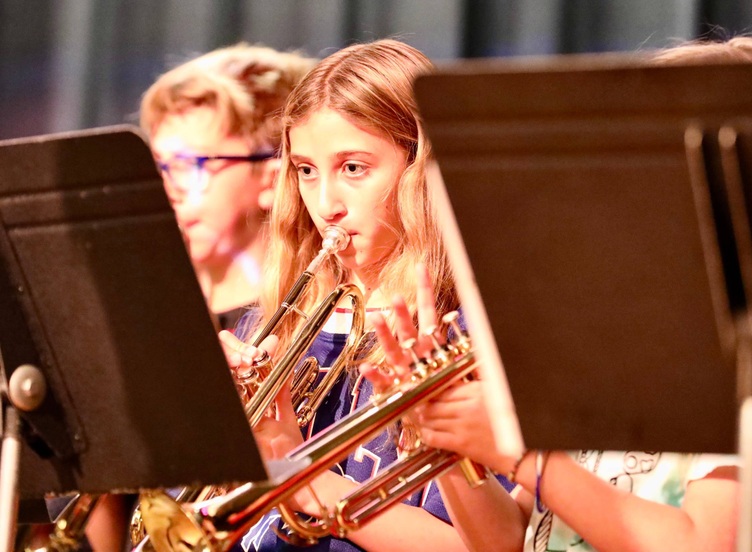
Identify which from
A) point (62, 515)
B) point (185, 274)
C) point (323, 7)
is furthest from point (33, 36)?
point (185, 274)

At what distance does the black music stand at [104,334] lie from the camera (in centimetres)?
93

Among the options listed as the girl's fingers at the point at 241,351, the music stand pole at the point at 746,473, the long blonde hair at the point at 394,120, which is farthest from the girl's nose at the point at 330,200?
the music stand pole at the point at 746,473

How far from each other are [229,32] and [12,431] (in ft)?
5.42

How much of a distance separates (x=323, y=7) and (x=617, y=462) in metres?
1.47

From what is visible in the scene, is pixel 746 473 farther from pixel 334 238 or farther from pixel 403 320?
pixel 334 238

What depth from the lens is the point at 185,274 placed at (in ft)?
3.07

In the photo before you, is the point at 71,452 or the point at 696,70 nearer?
the point at 696,70

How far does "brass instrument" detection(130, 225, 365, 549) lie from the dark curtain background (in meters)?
0.75

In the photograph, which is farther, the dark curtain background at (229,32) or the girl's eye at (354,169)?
the dark curtain background at (229,32)

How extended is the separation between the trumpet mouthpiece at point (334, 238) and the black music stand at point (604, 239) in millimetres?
713

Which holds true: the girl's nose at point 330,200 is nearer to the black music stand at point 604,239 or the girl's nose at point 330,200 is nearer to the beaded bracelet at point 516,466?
the beaded bracelet at point 516,466

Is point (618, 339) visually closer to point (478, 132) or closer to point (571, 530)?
point (478, 132)

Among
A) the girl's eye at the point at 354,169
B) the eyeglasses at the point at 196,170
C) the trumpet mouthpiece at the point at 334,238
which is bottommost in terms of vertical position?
the eyeglasses at the point at 196,170

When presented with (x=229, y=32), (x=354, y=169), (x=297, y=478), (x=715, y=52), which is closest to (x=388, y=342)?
(x=297, y=478)
